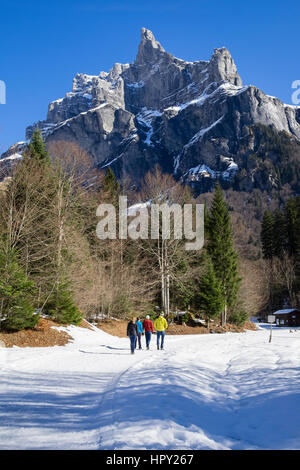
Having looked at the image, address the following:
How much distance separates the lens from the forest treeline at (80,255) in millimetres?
16656

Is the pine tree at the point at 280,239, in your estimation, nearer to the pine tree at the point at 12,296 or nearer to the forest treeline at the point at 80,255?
the forest treeline at the point at 80,255

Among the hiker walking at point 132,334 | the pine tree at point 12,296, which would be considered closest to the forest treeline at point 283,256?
the hiker walking at point 132,334

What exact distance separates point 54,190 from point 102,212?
10160 mm

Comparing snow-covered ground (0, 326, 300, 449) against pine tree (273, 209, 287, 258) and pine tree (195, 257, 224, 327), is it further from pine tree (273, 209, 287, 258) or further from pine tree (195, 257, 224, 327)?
pine tree (273, 209, 287, 258)

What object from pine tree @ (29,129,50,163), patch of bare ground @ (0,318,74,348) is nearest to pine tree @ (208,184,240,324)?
pine tree @ (29,129,50,163)

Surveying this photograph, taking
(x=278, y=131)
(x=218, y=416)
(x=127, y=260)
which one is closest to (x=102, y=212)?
(x=127, y=260)

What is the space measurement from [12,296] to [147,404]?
397 inches

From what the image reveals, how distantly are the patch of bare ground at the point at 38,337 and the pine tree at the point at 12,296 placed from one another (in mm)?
463

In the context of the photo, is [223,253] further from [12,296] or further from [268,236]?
[268,236]

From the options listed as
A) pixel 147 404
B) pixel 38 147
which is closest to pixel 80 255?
pixel 38 147

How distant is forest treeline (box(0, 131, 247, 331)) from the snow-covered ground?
6.58 meters

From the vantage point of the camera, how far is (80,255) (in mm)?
22203

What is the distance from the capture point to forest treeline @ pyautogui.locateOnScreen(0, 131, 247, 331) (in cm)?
1666
